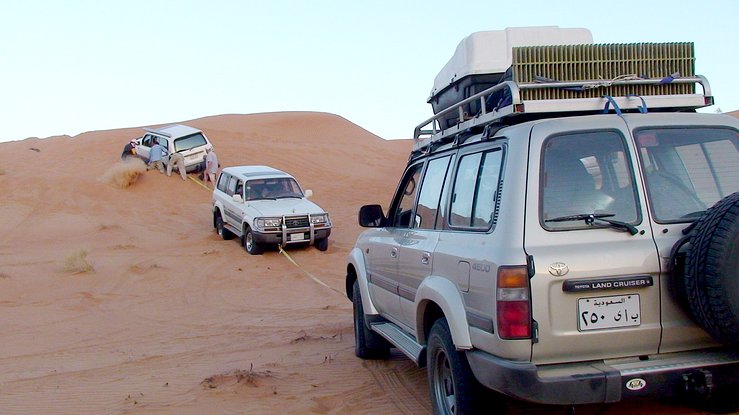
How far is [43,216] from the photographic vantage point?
22297mm

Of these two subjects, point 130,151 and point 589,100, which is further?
point 130,151

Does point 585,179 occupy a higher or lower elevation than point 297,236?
higher

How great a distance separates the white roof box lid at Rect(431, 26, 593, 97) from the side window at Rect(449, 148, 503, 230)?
147cm

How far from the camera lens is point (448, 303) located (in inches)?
187

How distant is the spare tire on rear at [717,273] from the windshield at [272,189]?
46.8ft

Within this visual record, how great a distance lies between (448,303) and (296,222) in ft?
40.3

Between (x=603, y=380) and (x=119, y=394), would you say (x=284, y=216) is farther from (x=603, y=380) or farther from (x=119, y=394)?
(x=603, y=380)

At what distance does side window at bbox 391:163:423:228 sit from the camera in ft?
21.2

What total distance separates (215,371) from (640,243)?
4792mm

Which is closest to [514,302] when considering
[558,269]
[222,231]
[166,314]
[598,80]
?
[558,269]

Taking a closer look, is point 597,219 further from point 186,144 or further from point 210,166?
point 186,144

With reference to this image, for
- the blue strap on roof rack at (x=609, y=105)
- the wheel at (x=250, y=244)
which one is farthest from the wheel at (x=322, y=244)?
the blue strap on roof rack at (x=609, y=105)

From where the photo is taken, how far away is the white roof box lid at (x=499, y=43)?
649 cm

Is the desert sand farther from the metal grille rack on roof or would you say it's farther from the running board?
the metal grille rack on roof
